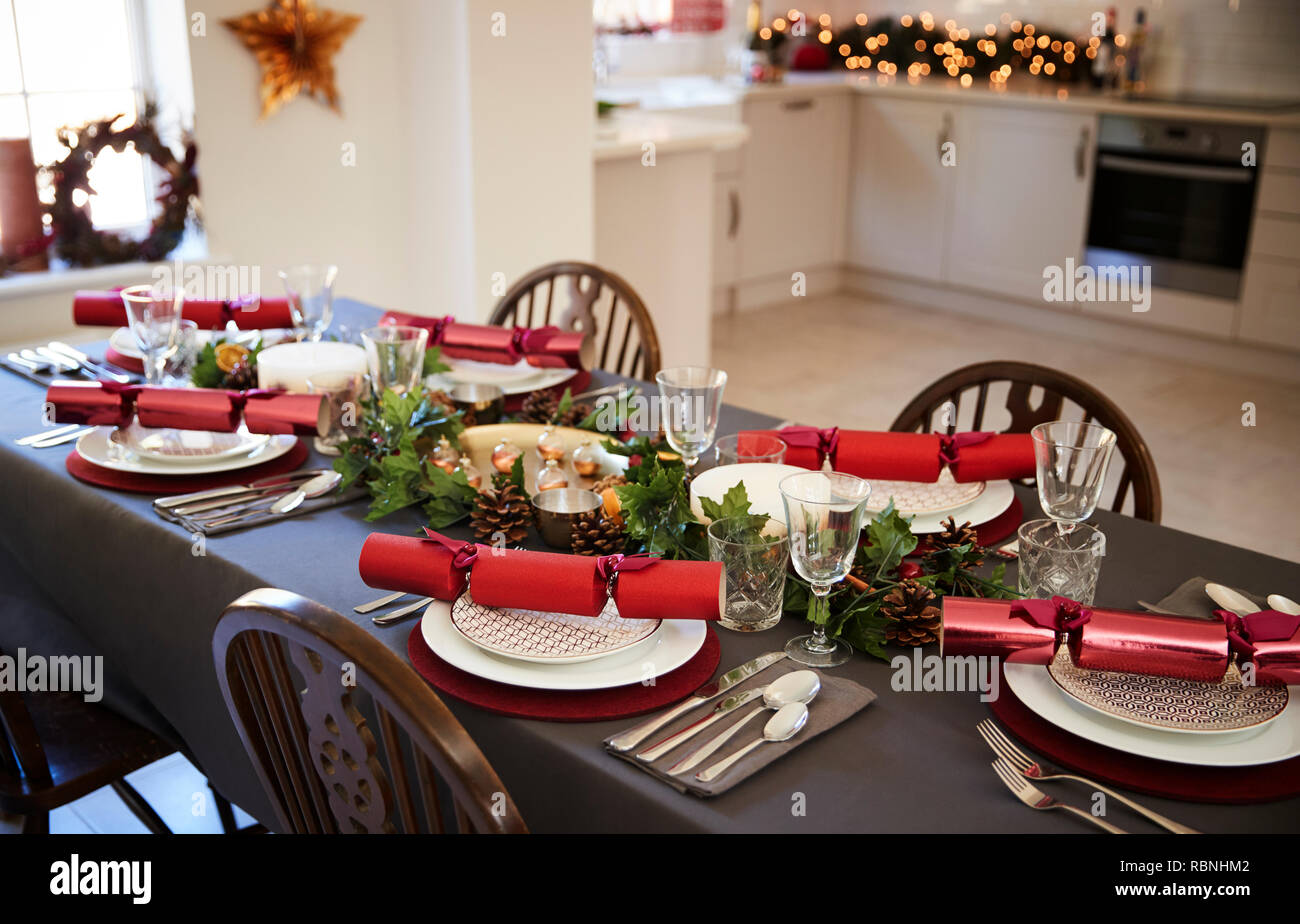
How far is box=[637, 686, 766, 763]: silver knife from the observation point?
94 centimetres

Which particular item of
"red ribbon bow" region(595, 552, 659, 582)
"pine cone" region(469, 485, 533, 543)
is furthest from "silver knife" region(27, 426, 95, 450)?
"red ribbon bow" region(595, 552, 659, 582)

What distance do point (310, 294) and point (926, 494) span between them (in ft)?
3.16

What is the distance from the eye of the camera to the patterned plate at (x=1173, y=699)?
95 centimetres

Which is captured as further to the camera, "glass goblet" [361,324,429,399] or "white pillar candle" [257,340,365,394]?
"white pillar candle" [257,340,365,394]

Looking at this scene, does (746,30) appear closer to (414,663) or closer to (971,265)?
(971,265)

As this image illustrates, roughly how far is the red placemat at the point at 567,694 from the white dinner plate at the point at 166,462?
0.57 m

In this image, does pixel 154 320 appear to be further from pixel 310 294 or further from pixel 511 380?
pixel 511 380

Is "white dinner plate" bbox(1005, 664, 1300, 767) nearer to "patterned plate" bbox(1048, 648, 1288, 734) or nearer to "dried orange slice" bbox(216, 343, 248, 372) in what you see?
"patterned plate" bbox(1048, 648, 1288, 734)

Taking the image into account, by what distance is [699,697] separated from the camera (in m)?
1.01
